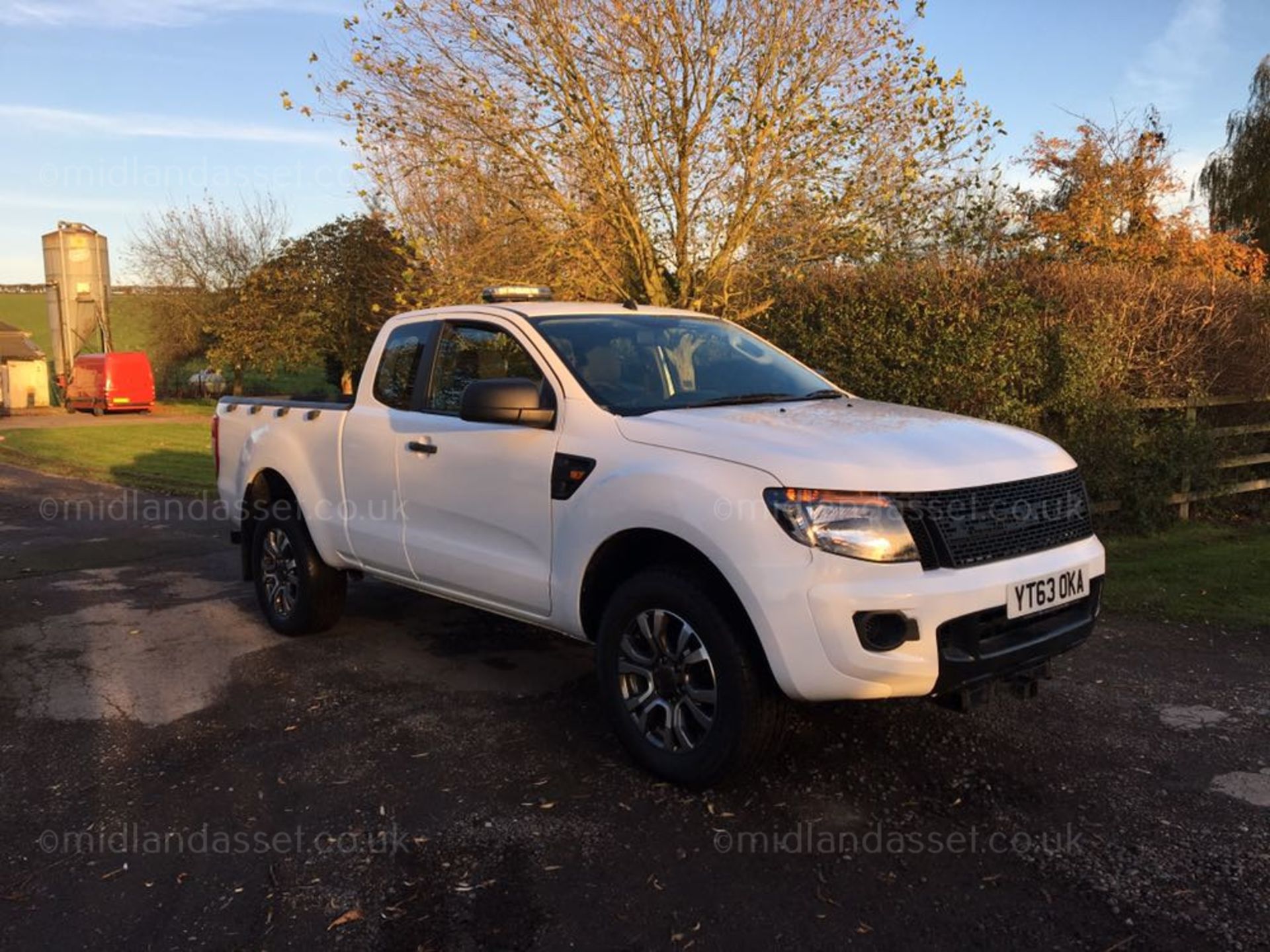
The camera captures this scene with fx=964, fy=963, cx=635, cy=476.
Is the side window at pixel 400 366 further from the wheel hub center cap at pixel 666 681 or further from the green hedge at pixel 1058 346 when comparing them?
the green hedge at pixel 1058 346

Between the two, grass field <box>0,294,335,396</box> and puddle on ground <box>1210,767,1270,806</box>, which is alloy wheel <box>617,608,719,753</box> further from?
grass field <box>0,294,335,396</box>

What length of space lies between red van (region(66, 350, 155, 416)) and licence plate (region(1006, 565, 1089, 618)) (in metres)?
32.9

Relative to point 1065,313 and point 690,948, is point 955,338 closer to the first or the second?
point 1065,313

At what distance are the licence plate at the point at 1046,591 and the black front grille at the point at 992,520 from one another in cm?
12

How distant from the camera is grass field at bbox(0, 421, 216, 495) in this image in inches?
557

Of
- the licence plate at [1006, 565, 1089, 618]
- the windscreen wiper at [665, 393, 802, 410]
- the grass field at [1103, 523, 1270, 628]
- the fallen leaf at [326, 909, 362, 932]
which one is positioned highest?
the windscreen wiper at [665, 393, 802, 410]

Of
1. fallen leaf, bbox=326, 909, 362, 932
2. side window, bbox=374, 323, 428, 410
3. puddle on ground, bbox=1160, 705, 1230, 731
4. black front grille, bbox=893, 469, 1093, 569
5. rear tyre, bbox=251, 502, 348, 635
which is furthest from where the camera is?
rear tyre, bbox=251, 502, 348, 635

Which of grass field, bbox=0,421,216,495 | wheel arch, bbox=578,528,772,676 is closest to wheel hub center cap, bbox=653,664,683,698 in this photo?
wheel arch, bbox=578,528,772,676

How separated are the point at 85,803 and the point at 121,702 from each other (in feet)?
4.10

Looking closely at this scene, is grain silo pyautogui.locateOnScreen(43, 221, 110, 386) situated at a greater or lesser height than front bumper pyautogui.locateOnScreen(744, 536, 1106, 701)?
greater

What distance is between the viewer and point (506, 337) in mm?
4758

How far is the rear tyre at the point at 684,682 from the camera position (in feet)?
11.2

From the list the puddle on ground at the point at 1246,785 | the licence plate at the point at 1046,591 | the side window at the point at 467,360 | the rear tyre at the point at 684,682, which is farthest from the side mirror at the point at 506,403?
the puddle on ground at the point at 1246,785

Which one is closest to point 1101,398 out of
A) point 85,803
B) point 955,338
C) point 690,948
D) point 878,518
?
point 955,338
